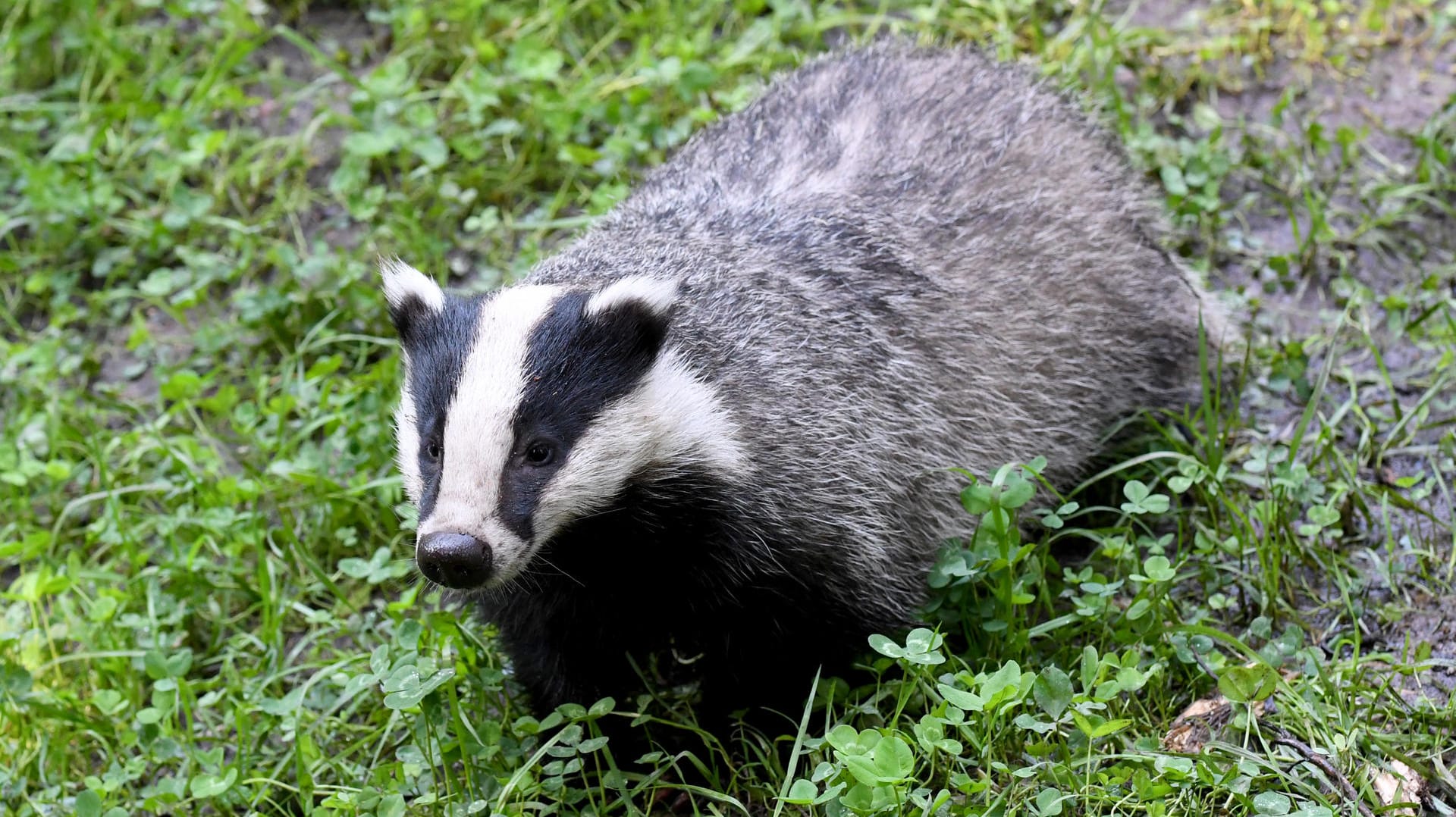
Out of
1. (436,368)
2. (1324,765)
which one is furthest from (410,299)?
(1324,765)

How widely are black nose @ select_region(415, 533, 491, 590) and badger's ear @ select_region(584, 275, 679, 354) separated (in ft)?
2.02

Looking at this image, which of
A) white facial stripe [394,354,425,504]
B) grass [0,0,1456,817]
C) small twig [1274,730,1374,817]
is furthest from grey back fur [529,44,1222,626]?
small twig [1274,730,1374,817]

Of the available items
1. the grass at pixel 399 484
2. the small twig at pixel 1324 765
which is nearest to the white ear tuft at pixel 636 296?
the grass at pixel 399 484

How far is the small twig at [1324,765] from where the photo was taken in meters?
3.56

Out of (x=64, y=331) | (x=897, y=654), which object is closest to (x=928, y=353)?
(x=897, y=654)

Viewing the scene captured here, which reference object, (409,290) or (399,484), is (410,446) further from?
(399,484)

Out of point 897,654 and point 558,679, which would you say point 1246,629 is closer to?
point 897,654

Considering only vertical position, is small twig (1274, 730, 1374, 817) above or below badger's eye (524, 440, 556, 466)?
below

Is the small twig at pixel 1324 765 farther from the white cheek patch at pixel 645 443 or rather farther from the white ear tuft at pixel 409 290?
the white ear tuft at pixel 409 290

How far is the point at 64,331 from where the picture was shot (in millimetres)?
6355

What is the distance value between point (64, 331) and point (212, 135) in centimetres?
102

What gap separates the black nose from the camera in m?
3.35

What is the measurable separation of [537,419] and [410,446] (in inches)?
16.9

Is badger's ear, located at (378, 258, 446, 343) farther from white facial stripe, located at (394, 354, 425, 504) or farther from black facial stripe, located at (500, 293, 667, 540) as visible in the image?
black facial stripe, located at (500, 293, 667, 540)
